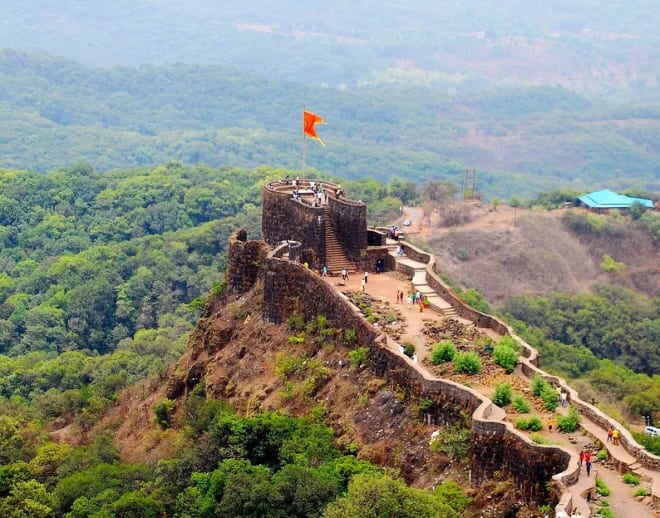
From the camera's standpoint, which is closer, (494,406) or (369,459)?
(494,406)

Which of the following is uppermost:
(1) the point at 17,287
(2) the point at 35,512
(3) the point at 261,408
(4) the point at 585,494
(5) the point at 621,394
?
(4) the point at 585,494

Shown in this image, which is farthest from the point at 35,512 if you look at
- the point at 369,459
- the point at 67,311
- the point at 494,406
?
the point at 67,311

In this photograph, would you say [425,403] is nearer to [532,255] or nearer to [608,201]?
[532,255]

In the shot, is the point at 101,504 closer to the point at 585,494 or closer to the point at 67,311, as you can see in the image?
the point at 585,494

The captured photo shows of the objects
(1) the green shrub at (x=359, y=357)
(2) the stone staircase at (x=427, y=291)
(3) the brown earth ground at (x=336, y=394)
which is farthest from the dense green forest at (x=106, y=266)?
(1) the green shrub at (x=359, y=357)

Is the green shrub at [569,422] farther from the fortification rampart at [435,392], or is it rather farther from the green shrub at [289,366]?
the green shrub at [289,366]

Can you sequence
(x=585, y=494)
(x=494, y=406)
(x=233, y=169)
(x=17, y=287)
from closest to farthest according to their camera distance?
(x=585, y=494)
(x=494, y=406)
(x=17, y=287)
(x=233, y=169)
